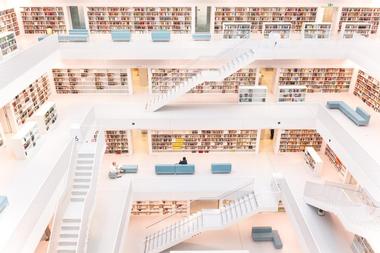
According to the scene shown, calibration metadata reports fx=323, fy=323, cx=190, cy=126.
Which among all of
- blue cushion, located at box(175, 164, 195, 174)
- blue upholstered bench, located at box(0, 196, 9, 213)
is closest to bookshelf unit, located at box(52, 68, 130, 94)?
blue cushion, located at box(175, 164, 195, 174)

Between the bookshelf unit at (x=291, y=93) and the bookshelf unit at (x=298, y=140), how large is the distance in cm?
128

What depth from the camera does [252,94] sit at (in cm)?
1322

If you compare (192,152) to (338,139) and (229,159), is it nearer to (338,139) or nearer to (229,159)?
(229,159)

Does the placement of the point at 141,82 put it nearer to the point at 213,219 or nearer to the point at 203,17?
the point at 213,219

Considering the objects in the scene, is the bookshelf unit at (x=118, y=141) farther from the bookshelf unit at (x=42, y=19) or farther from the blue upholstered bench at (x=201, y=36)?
the bookshelf unit at (x=42, y=19)

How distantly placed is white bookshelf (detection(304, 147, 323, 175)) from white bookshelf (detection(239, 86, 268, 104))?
2.70 meters

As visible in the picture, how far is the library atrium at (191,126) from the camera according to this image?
9.08 metres

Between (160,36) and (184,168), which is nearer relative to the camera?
(184,168)

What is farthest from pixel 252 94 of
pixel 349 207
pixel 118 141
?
pixel 349 207

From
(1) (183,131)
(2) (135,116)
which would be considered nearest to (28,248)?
(2) (135,116)

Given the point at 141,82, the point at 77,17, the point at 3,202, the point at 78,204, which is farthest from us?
the point at 77,17

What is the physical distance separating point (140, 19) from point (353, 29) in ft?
31.0

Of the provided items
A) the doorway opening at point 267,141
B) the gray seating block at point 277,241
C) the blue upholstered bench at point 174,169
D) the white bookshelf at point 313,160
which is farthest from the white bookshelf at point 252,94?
the gray seating block at point 277,241

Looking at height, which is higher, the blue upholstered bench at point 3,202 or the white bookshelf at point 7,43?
the white bookshelf at point 7,43
